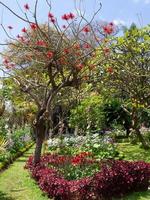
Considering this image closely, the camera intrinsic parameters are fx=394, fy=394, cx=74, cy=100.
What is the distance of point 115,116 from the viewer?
96.7 ft

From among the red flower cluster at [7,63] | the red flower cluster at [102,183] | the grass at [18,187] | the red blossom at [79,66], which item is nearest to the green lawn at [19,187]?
the grass at [18,187]

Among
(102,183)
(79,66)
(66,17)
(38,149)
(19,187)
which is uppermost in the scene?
(66,17)

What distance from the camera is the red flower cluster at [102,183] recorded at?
8570 millimetres

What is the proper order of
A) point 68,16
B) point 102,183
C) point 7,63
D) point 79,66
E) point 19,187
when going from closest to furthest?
point 68,16 → point 102,183 → point 79,66 → point 7,63 → point 19,187

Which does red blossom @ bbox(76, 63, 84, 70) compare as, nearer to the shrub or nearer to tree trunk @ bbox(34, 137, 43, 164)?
tree trunk @ bbox(34, 137, 43, 164)

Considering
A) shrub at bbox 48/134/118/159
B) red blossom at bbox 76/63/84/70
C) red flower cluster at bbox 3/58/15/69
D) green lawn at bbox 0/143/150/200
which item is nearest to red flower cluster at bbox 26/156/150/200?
green lawn at bbox 0/143/150/200

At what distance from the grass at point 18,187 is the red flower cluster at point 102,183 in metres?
0.28

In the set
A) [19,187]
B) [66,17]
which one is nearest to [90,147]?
[19,187]

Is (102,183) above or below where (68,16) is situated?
below

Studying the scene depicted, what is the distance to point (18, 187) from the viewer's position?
10.8 m

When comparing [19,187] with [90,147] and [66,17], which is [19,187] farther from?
[90,147]

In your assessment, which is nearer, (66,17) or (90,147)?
(66,17)

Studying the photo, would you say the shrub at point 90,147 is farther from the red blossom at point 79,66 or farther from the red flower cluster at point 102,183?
the red blossom at point 79,66

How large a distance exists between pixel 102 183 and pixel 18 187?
3.04 metres
